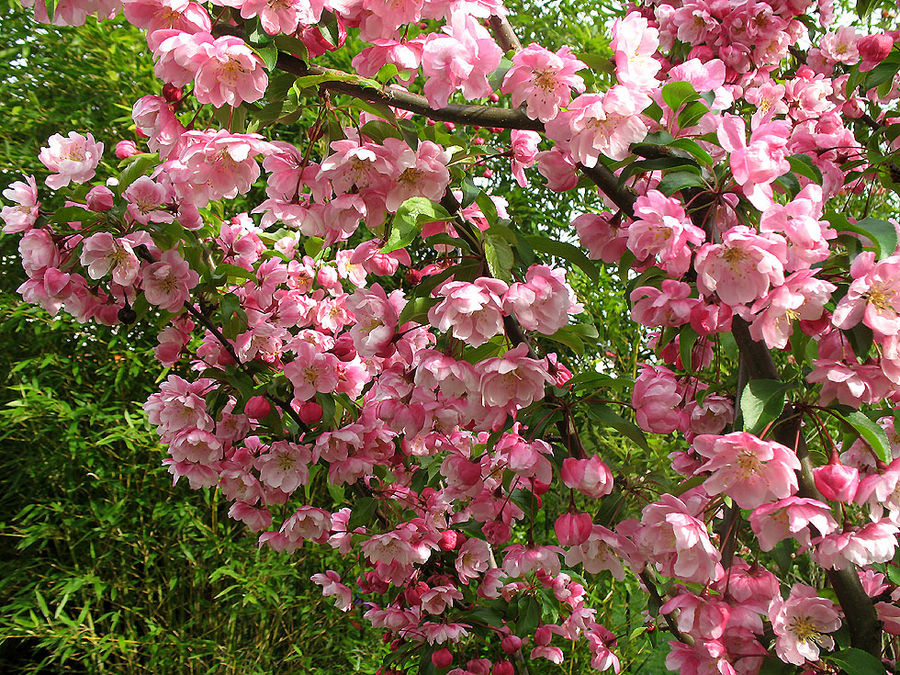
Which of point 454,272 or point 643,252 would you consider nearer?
point 643,252

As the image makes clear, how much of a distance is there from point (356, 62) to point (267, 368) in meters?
0.65

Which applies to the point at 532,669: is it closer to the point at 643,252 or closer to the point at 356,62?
the point at 643,252

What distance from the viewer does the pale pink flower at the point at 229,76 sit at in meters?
0.73

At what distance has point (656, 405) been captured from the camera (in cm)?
89

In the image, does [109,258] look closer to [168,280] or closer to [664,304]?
[168,280]

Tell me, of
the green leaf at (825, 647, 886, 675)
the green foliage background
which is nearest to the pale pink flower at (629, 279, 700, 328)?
the green leaf at (825, 647, 886, 675)

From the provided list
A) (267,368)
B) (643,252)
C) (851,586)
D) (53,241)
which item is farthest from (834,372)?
(53,241)

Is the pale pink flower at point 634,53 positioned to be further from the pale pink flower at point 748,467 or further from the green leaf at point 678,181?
the pale pink flower at point 748,467

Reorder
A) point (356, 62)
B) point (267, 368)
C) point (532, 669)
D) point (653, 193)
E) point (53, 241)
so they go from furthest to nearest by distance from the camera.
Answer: point (532, 669) < point (267, 368) < point (53, 241) < point (356, 62) < point (653, 193)

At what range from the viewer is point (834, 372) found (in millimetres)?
714

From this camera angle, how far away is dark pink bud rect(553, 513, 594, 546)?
875mm

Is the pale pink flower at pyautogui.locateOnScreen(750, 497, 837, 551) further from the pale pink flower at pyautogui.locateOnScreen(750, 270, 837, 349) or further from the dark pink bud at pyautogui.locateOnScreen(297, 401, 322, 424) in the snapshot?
the dark pink bud at pyautogui.locateOnScreen(297, 401, 322, 424)

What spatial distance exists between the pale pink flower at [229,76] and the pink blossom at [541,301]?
14.2 inches

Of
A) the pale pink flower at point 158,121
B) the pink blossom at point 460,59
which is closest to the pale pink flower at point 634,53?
the pink blossom at point 460,59
